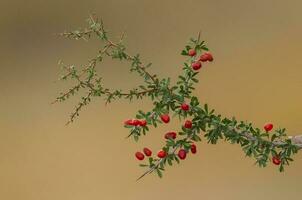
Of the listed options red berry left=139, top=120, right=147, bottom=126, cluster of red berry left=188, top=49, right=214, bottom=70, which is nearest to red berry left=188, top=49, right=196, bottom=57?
cluster of red berry left=188, top=49, right=214, bottom=70

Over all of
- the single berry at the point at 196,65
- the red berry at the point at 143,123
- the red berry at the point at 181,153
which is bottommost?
the red berry at the point at 181,153

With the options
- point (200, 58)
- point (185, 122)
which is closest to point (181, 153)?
point (185, 122)

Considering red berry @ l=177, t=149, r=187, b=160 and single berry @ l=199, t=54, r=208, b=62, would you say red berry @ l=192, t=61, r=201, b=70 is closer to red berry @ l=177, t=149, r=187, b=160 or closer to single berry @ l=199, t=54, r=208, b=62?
single berry @ l=199, t=54, r=208, b=62

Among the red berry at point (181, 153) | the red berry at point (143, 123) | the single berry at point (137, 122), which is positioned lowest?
the red berry at point (181, 153)

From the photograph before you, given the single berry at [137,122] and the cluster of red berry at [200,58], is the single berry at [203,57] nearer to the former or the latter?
the cluster of red berry at [200,58]

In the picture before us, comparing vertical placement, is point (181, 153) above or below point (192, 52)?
below

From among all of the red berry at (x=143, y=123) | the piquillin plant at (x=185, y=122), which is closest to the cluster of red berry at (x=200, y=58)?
the piquillin plant at (x=185, y=122)

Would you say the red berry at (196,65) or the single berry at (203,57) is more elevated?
the single berry at (203,57)

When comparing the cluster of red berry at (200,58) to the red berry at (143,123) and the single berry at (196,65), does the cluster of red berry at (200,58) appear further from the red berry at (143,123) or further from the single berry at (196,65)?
the red berry at (143,123)

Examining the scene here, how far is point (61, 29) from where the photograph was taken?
4.83 feet

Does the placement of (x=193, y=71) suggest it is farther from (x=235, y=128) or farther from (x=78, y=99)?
(x=78, y=99)

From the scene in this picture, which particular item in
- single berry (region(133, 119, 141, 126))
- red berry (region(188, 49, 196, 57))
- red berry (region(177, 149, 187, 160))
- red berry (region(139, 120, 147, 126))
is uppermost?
red berry (region(188, 49, 196, 57))

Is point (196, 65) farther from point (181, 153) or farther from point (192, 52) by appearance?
point (181, 153)

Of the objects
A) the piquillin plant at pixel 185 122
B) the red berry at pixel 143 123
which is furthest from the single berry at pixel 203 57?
the red berry at pixel 143 123
